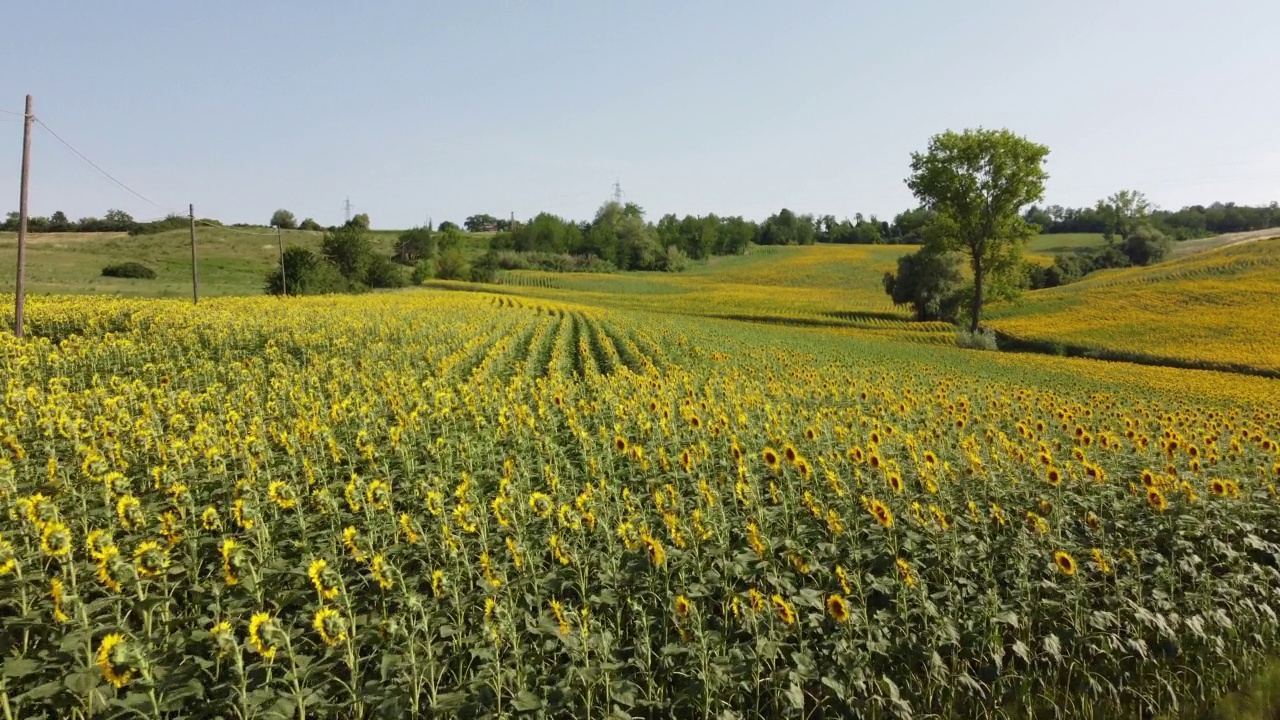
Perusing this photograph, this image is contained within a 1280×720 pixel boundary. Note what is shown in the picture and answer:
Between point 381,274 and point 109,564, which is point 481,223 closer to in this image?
point 381,274

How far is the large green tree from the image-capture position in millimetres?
38719

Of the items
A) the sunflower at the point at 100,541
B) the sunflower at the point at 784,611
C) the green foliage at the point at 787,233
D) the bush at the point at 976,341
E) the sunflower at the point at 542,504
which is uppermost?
the green foliage at the point at 787,233

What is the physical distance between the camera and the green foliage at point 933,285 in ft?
157

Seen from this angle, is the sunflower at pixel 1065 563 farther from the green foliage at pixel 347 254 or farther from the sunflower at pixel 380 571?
the green foliage at pixel 347 254

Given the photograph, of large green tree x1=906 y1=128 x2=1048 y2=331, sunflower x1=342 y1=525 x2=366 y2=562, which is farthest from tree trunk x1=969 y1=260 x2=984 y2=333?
sunflower x1=342 y1=525 x2=366 y2=562

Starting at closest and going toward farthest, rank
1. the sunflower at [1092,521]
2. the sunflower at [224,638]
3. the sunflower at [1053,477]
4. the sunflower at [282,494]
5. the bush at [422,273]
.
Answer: the sunflower at [224,638] < the sunflower at [282,494] < the sunflower at [1092,521] < the sunflower at [1053,477] < the bush at [422,273]

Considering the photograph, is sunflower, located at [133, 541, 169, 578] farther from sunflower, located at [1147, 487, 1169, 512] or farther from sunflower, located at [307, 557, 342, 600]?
sunflower, located at [1147, 487, 1169, 512]

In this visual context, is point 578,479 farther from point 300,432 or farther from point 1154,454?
point 1154,454

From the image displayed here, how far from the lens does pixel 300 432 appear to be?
293 inches

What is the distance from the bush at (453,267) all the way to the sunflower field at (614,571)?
74719 mm

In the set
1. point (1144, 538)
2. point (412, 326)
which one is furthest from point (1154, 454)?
point (412, 326)

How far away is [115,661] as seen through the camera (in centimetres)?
300

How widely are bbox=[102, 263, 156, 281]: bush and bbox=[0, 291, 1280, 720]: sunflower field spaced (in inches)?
2106

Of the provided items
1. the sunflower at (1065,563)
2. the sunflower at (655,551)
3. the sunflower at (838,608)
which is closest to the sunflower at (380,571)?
the sunflower at (655,551)
